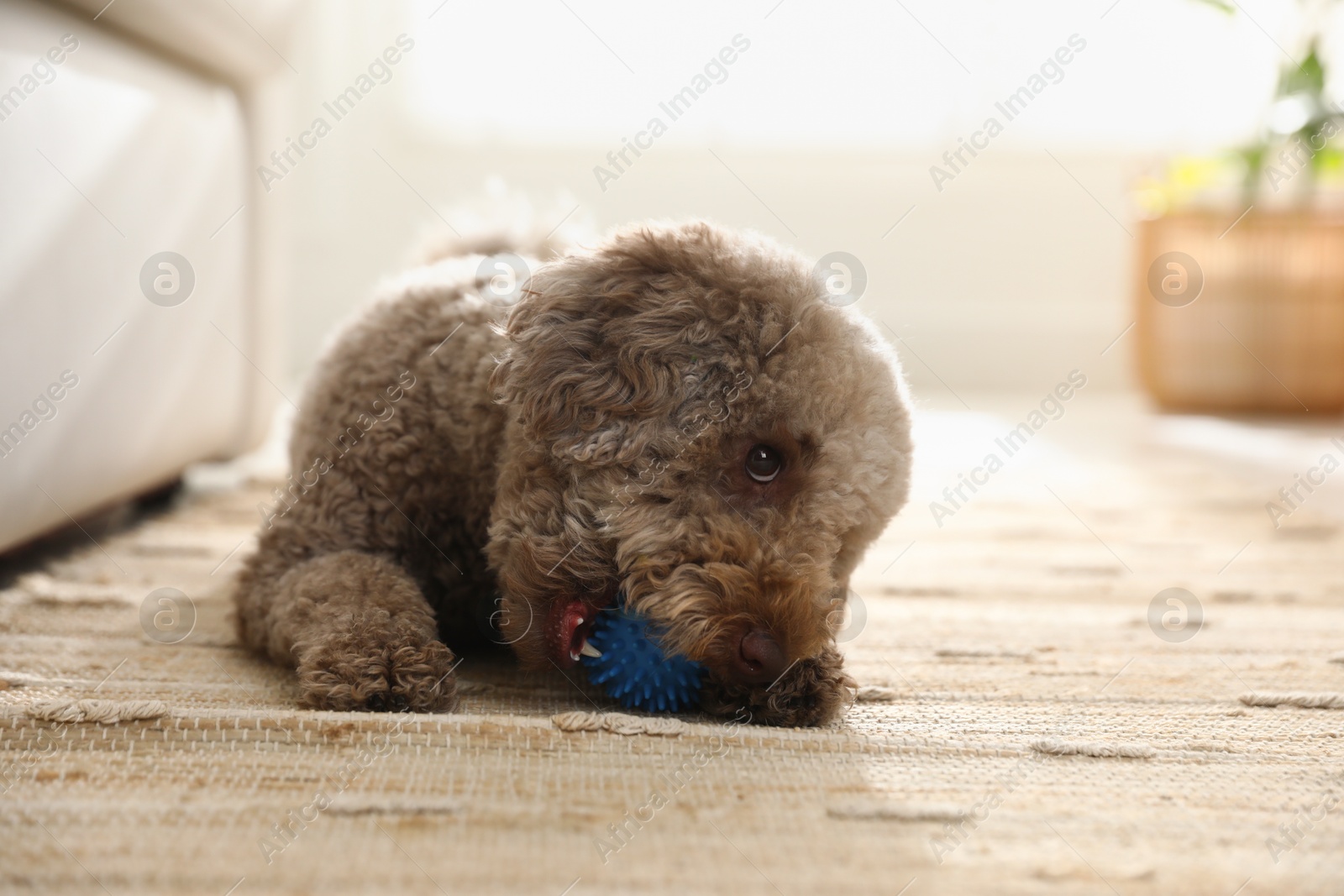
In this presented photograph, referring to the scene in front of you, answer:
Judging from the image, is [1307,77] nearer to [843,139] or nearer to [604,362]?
[843,139]

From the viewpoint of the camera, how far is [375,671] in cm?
108

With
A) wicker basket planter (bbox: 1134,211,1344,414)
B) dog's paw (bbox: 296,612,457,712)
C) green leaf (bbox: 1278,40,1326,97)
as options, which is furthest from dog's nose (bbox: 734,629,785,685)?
green leaf (bbox: 1278,40,1326,97)

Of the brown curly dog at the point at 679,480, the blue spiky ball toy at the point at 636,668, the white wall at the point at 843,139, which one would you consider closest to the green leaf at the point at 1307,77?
the white wall at the point at 843,139

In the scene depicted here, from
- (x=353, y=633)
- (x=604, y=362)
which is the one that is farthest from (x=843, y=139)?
(x=353, y=633)

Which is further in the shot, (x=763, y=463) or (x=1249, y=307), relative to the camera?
(x=1249, y=307)

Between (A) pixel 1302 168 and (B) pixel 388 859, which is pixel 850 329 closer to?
(B) pixel 388 859

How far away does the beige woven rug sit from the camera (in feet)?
2.61

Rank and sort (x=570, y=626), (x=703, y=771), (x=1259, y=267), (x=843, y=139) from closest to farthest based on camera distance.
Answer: (x=703, y=771), (x=570, y=626), (x=1259, y=267), (x=843, y=139)

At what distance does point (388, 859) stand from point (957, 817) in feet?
1.46

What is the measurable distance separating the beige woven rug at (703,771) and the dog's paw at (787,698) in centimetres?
3

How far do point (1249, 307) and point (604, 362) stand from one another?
344 centimetres

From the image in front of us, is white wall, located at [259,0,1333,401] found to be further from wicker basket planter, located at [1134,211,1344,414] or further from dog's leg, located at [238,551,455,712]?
dog's leg, located at [238,551,455,712]

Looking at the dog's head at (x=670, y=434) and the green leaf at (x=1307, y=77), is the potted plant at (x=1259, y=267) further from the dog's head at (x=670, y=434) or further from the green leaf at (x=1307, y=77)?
the dog's head at (x=670, y=434)

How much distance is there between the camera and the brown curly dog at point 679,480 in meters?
1.02
